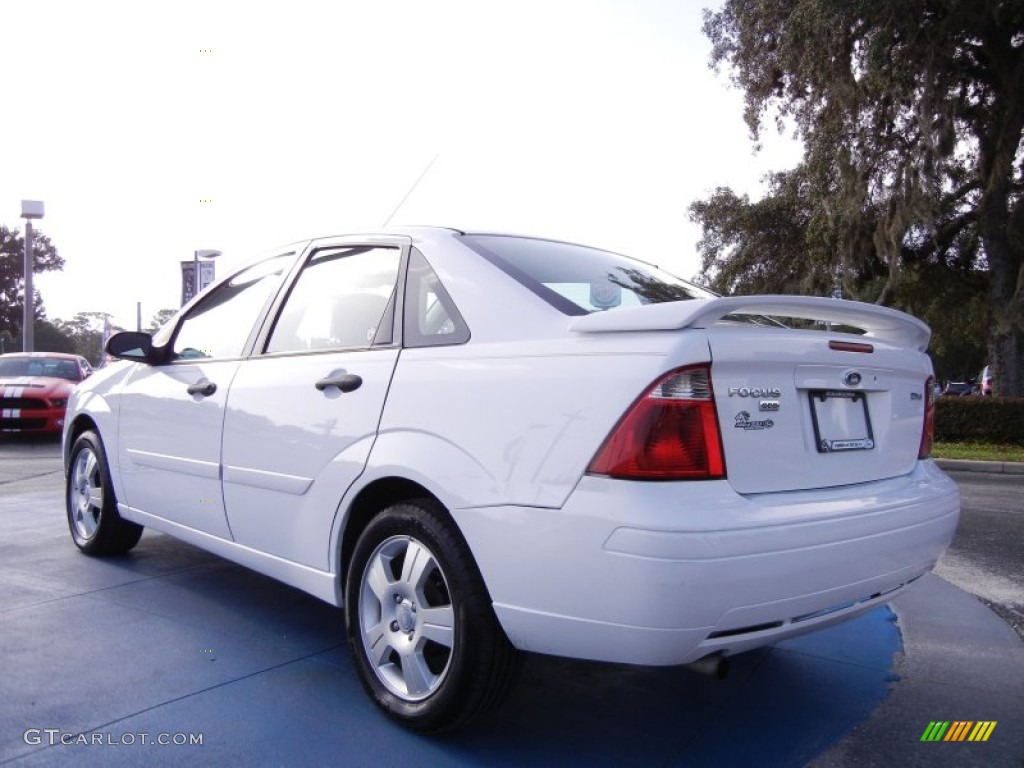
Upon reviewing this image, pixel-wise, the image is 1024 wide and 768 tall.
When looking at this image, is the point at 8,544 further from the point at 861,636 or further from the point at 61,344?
the point at 61,344

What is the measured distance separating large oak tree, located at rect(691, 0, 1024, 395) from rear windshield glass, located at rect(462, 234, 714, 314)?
13.5m

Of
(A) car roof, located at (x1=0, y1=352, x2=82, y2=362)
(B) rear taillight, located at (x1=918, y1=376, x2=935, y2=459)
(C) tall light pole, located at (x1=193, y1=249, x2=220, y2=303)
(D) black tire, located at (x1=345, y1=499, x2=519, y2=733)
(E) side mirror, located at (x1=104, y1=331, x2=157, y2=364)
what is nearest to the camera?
(D) black tire, located at (x1=345, y1=499, x2=519, y2=733)

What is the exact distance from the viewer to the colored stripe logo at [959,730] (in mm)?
2727

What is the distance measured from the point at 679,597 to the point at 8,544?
185 inches

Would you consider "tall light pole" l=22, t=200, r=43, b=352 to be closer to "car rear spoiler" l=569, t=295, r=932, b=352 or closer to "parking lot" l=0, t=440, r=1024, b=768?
"parking lot" l=0, t=440, r=1024, b=768

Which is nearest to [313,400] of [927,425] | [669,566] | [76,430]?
[669,566]

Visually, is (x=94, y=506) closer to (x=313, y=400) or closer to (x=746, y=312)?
(x=313, y=400)

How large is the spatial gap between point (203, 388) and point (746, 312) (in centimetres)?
237

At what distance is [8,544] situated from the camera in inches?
204

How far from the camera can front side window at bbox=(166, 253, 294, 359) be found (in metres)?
3.69

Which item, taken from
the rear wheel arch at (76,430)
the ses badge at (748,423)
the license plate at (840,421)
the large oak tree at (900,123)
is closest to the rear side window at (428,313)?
the ses badge at (748,423)

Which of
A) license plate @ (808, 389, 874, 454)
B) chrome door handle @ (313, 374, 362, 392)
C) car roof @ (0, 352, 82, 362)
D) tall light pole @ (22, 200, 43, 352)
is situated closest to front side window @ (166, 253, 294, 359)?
chrome door handle @ (313, 374, 362, 392)

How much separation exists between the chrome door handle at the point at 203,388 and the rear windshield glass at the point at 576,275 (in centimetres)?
138

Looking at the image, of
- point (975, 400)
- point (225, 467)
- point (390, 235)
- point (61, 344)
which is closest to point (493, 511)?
point (390, 235)
